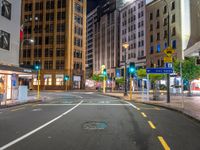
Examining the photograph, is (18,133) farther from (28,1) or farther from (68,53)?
(28,1)

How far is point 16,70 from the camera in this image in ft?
73.1

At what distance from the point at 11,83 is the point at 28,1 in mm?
59222

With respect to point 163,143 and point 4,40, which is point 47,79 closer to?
point 4,40

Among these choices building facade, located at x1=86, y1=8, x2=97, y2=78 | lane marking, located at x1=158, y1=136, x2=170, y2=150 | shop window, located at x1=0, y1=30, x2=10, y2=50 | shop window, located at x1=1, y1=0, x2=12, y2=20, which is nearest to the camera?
lane marking, located at x1=158, y1=136, x2=170, y2=150

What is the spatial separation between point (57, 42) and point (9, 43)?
48561 millimetres

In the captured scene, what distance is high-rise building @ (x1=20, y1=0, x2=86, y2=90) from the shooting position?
235 ft

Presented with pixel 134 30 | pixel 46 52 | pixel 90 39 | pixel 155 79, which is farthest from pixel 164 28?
pixel 90 39

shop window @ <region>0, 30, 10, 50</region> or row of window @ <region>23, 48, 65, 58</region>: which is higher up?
row of window @ <region>23, 48, 65, 58</region>

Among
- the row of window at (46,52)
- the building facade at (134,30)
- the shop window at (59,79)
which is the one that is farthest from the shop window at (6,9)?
the building facade at (134,30)

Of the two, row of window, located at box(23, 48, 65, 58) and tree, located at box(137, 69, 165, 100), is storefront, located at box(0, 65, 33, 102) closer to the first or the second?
tree, located at box(137, 69, 165, 100)

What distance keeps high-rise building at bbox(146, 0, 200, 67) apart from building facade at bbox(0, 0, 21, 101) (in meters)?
33.0

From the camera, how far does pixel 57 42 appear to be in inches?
2862

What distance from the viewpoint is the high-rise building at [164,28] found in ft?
185

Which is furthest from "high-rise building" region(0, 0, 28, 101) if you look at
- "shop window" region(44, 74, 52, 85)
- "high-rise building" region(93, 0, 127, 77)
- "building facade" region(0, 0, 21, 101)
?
"high-rise building" region(93, 0, 127, 77)
